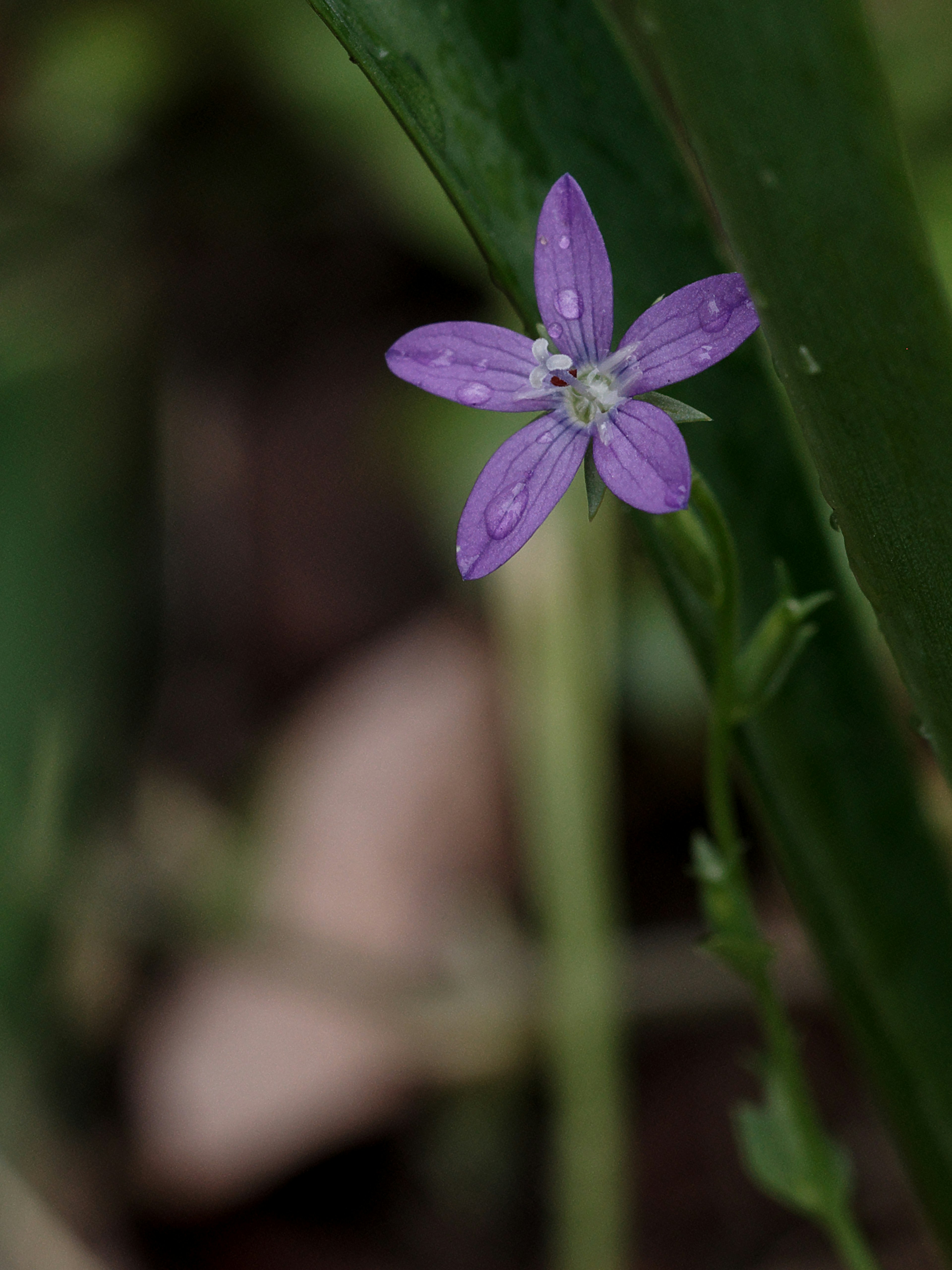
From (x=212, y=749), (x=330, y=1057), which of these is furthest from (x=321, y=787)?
(x=330, y=1057)

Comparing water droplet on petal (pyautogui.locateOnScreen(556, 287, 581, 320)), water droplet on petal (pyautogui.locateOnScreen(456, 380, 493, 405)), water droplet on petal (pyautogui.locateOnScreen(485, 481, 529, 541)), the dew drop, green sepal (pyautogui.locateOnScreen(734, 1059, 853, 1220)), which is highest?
water droplet on petal (pyautogui.locateOnScreen(556, 287, 581, 320))

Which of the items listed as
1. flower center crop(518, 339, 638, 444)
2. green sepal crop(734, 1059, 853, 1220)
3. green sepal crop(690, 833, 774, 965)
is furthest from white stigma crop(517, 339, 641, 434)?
green sepal crop(734, 1059, 853, 1220)

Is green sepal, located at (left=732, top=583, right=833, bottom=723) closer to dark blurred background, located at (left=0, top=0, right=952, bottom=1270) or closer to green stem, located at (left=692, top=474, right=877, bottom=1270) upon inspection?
green stem, located at (left=692, top=474, right=877, bottom=1270)

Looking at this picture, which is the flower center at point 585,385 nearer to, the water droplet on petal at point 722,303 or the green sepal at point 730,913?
the water droplet on petal at point 722,303

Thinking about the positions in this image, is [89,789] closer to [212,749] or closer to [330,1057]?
[212,749]

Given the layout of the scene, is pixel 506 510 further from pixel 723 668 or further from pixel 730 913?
pixel 730 913

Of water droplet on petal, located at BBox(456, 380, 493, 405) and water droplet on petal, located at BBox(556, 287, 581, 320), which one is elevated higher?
water droplet on petal, located at BBox(556, 287, 581, 320)
